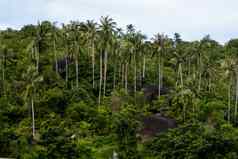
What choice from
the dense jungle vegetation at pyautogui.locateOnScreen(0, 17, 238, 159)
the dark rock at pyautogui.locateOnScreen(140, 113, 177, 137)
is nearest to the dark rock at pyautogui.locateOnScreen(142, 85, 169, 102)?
the dense jungle vegetation at pyautogui.locateOnScreen(0, 17, 238, 159)

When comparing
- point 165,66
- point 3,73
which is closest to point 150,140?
point 3,73

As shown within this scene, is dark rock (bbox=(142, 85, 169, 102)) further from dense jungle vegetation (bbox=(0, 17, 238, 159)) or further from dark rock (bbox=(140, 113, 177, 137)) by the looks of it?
dark rock (bbox=(140, 113, 177, 137))

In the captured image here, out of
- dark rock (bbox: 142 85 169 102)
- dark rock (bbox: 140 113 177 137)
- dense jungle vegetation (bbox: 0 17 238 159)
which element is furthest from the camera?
dark rock (bbox: 142 85 169 102)

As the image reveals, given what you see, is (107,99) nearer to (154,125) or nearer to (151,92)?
(151,92)

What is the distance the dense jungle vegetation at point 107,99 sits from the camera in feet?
229

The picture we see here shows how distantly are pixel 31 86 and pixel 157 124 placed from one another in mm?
18057

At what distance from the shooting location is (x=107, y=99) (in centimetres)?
9194

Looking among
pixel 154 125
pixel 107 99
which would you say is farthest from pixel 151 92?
pixel 154 125

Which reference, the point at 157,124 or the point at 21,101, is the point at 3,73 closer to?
the point at 21,101

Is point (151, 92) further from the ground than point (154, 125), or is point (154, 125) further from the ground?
point (151, 92)

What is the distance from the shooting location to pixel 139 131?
79188mm

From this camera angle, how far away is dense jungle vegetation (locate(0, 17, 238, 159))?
69.7 m

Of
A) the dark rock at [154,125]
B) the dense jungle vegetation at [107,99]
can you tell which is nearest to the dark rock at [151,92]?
the dense jungle vegetation at [107,99]

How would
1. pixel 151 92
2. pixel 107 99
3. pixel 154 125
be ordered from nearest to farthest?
pixel 154 125
pixel 107 99
pixel 151 92
